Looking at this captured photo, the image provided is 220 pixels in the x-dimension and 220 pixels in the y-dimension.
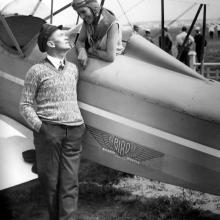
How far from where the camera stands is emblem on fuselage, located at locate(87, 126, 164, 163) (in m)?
3.47

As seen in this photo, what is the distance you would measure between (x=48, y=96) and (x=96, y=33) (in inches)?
33.3

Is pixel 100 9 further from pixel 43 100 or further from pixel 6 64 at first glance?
pixel 6 64

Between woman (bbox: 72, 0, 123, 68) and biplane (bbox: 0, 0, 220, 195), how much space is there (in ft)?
0.31

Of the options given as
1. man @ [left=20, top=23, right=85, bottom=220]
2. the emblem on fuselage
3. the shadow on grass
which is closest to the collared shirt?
man @ [left=20, top=23, right=85, bottom=220]

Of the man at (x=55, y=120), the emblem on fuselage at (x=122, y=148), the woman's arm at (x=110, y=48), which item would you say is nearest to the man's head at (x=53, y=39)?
the man at (x=55, y=120)

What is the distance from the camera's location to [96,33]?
11.9ft

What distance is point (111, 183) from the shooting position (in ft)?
17.6

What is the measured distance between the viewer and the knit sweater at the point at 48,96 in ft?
10.3

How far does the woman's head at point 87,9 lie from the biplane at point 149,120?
0.38 meters

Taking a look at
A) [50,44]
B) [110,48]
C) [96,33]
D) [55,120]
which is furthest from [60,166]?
[96,33]

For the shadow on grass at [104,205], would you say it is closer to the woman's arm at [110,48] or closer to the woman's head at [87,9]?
the woman's arm at [110,48]

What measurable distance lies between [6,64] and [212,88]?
7.55ft

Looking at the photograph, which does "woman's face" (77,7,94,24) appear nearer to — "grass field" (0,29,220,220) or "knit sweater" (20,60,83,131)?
"knit sweater" (20,60,83,131)

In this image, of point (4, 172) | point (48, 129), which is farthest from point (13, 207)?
point (48, 129)
